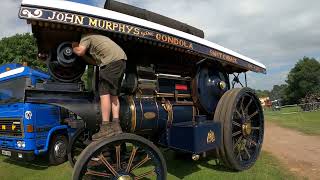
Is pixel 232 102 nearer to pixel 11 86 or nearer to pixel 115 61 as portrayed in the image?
pixel 115 61

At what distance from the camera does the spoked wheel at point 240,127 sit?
576 cm

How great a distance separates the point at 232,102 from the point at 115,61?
8.00ft

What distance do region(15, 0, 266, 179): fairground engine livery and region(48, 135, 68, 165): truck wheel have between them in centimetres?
260

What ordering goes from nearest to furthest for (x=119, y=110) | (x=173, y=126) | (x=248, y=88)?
1. (x=119, y=110)
2. (x=173, y=126)
3. (x=248, y=88)

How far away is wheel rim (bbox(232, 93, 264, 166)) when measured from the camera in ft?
20.4

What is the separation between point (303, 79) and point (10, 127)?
2988 inches

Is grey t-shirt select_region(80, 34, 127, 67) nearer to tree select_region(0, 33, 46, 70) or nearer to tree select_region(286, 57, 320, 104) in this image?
tree select_region(0, 33, 46, 70)

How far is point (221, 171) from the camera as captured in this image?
238 inches

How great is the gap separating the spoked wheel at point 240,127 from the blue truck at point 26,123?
403 cm

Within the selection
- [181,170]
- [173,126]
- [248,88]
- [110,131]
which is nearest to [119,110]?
[110,131]

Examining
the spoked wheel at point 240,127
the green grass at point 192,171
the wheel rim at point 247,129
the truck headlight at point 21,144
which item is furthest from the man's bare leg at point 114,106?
the truck headlight at point 21,144

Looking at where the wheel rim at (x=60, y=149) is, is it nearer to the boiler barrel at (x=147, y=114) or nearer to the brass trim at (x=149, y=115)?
the boiler barrel at (x=147, y=114)

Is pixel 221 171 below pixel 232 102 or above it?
below

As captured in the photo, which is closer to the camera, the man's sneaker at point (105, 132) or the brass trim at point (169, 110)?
the man's sneaker at point (105, 132)
